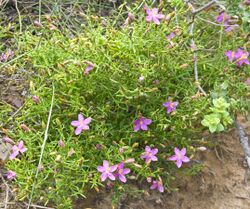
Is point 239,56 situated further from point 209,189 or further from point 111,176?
point 111,176

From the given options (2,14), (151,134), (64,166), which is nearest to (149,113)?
(151,134)

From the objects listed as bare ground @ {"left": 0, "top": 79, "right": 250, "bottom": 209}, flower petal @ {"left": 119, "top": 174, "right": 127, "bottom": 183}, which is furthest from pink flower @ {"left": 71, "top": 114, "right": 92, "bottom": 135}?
bare ground @ {"left": 0, "top": 79, "right": 250, "bottom": 209}

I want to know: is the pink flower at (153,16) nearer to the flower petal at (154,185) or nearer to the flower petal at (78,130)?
the flower petal at (78,130)

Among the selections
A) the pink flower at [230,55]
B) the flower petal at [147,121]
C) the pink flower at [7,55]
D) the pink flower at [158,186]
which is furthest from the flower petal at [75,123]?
the pink flower at [230,55]

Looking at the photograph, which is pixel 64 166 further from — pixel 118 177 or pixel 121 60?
pixel 121 60

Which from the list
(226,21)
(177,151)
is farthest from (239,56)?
(177,151)

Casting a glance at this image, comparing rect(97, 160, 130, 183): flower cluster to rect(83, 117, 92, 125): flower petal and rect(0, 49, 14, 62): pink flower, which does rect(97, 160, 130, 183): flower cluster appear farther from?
rect(0, 49, 14, 62): pink flower
